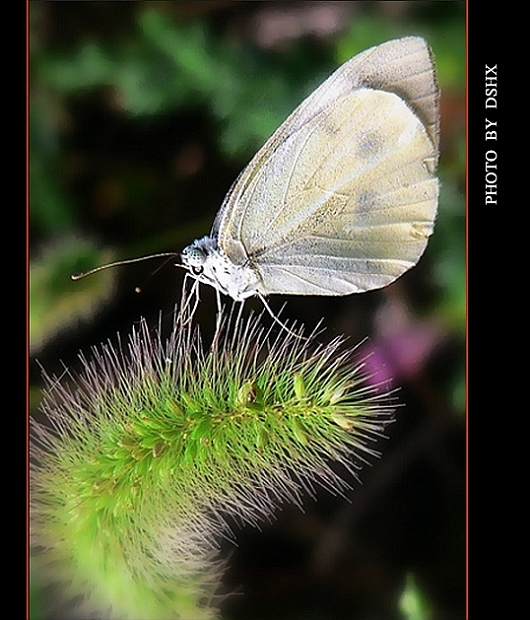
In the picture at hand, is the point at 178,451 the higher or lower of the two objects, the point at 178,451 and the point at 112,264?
the lower

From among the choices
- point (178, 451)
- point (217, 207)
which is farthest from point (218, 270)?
point (178, 451)

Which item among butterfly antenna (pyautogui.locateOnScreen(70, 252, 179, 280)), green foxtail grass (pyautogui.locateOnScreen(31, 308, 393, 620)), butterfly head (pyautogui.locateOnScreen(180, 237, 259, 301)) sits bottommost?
green foxtail grass (pyautogui.locateOnScreen(31, 308, 393, 620))

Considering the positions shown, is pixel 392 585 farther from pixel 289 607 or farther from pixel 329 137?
pixel 329 137

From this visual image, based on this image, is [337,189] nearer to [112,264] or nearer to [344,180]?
[344,180]

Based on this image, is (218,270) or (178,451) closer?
(178,451)

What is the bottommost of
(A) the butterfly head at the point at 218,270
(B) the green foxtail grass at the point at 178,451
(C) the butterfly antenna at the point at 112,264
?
(B) the green foxtail grass at the point at 178,451

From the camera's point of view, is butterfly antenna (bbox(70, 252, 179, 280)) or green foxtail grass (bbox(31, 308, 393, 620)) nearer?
green foxtail grass (bbox(31, 308, 393, 620))
